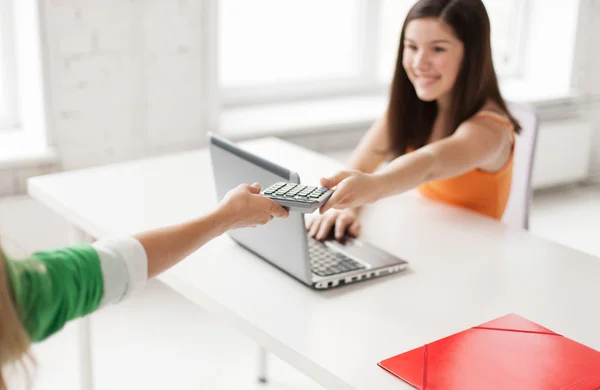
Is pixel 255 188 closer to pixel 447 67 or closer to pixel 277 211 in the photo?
pixel 277 211

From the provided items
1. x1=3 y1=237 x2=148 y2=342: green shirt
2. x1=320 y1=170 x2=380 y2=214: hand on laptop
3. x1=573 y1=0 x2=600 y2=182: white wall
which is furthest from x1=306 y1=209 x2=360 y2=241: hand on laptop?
x1=573 y1=0 x2=600 y2=182: white wall

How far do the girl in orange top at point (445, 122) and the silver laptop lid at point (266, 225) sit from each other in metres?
0.17

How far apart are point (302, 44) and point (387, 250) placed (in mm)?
1920

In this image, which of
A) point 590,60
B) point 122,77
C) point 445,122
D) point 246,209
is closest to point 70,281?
point 246,209

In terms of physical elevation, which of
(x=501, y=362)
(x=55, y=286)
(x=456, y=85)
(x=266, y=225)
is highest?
(x=456, y=85)

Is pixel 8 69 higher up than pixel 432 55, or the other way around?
pixel 432 55

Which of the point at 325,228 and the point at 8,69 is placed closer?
the point at 325,228

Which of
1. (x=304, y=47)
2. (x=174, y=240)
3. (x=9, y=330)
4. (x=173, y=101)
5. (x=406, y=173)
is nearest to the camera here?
(x=9, y=330)

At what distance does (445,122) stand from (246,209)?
Answer: 90 cm

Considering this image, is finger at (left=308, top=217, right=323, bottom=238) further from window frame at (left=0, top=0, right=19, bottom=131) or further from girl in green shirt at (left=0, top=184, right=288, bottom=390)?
window frame at (left=0, top=0, right=19, bottom=131)

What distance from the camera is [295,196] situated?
1353 mm

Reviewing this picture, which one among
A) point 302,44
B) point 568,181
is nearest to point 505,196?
point 302,44

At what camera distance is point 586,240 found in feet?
11.5

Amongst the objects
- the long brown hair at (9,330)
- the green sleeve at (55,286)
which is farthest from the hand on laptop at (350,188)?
the long brown hair at (9,330)
